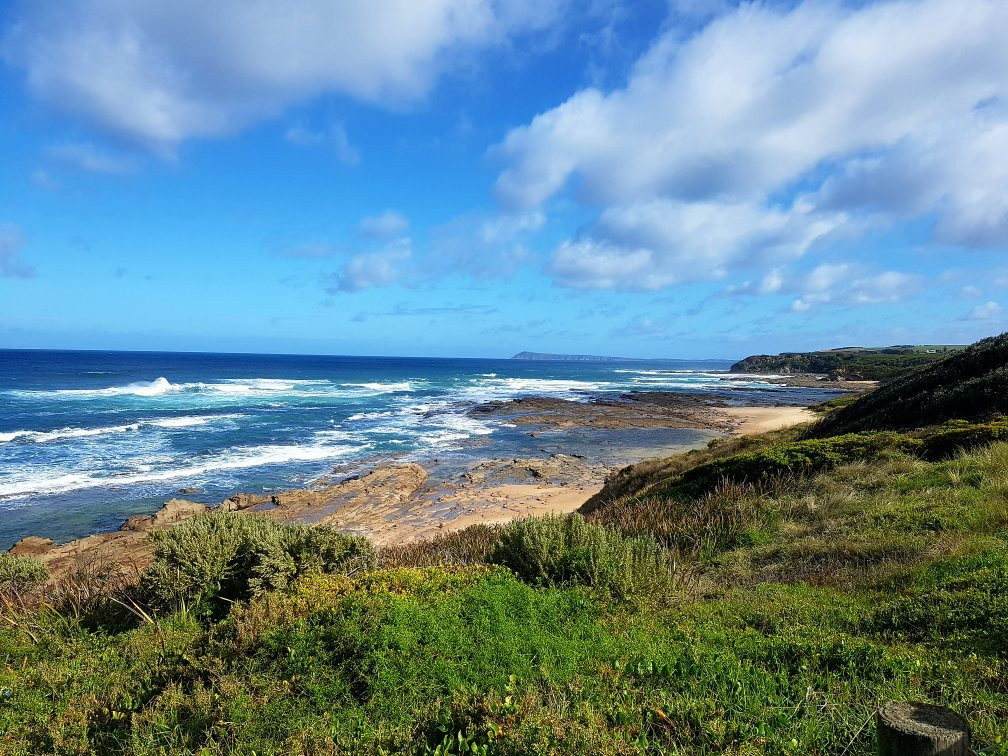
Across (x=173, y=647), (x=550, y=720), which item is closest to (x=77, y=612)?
(x=173, y=647)

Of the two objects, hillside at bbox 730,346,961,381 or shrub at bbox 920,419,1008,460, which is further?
hillside at bbox 730,346,961,381

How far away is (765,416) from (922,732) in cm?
4581

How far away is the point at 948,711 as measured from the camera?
2068 millimetres

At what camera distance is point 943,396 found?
45.6 feet

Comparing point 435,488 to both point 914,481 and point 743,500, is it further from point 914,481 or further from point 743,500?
point 914,481

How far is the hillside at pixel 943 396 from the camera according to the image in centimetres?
1295

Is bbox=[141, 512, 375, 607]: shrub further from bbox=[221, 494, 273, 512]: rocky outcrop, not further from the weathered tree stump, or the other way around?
bbox=[221, 494, 273, 512]: rocky outcrop

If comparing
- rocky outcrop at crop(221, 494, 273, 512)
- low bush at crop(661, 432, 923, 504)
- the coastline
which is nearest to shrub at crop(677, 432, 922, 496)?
low bush at crop(661, 432, 923, 504)

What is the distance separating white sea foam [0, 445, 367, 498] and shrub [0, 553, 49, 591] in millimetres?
13466

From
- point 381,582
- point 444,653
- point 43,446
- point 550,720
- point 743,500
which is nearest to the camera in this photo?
point 550,720

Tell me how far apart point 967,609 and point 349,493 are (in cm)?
1844

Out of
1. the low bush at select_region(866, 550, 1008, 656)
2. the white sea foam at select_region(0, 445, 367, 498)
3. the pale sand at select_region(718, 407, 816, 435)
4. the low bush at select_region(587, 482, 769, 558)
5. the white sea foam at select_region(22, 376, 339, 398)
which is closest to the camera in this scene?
the low bush at select_region(866, 550, 1008, 656)

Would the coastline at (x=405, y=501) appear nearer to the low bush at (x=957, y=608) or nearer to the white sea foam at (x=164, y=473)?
the white sea foam at (x=164, y=473)

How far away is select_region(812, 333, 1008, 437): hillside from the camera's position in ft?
42.5
